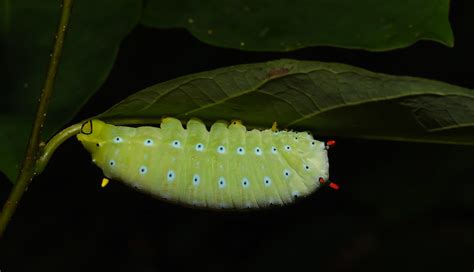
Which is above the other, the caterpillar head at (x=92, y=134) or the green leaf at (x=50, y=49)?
the green leaf at (x=50, y=49)

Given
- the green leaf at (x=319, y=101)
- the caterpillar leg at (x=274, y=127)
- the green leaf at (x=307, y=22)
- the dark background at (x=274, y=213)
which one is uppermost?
the green leaf at (x=307, y=22)

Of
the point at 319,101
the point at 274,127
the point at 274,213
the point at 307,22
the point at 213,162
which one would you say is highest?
the point at 307,22

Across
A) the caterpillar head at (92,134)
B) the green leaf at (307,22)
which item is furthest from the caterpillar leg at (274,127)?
the caterpillar head at (92,134)

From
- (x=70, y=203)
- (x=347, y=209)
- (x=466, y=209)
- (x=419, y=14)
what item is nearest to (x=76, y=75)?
(x=419, y=14)

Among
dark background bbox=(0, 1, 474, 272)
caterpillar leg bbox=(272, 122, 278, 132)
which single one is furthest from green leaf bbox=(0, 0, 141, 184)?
dark background bbox=(0, 1, 474, 272)

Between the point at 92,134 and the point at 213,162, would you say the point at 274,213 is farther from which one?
the point at 92,134

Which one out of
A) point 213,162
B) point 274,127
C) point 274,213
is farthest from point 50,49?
point 274,213

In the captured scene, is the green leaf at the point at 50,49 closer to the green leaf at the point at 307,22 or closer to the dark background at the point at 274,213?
the green leaf at the point at 307,22
